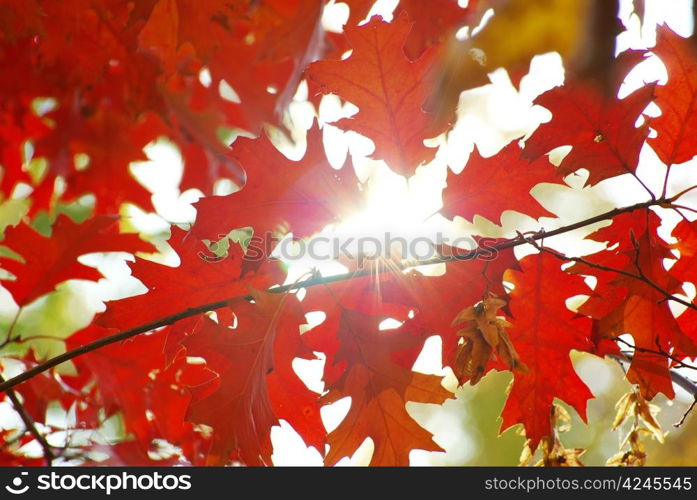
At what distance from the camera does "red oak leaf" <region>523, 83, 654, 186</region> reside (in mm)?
1224

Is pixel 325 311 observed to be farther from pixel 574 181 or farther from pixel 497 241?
pixel 574 181

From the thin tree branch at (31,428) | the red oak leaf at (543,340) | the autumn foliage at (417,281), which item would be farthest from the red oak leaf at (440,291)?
the thin tree branch at (31,428)

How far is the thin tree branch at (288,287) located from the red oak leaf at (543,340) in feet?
0.54

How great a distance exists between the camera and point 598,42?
1.26 m

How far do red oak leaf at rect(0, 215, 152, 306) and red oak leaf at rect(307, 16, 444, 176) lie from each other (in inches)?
32.4

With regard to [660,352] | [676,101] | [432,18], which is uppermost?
[432,18]

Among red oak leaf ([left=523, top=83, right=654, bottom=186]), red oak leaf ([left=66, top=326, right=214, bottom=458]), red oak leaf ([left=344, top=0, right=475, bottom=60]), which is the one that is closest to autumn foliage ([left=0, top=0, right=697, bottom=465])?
red oak leaf ([left=523, top=83, right=654, bottom=186])

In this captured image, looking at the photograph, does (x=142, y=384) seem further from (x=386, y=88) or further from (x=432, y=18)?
(x=432, y=18)

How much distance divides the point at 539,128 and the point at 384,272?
14.8 inches

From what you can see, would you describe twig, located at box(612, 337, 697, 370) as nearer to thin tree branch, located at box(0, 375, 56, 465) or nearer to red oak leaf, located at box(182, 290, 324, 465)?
red oak leaf, located at box(182, 290, 324, 465)

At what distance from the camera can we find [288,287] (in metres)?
1.24

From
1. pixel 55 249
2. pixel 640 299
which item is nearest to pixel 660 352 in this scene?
pixel 640 299

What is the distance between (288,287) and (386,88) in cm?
39
